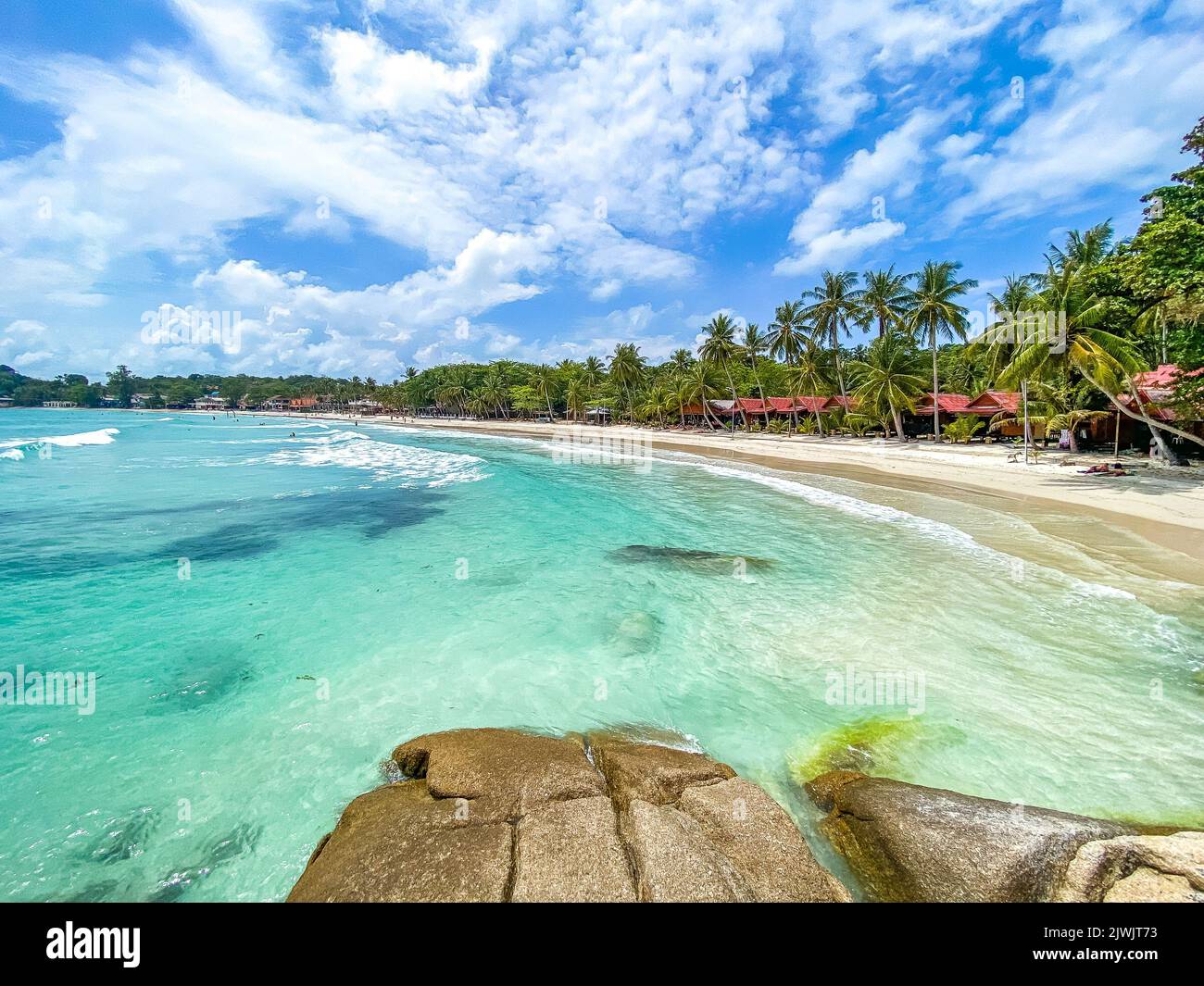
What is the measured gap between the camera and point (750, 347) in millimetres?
53719

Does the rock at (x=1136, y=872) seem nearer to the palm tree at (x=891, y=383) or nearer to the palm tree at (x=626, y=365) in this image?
the palm tree at (x=891, y=383)

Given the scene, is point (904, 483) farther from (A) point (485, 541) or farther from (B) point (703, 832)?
(B) point (703, 832)

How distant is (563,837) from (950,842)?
325cm

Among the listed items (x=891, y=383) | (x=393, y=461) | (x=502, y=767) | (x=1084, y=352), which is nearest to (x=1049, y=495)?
(x=1084, y=352)

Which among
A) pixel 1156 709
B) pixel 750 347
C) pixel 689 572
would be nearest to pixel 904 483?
pixel 689 572

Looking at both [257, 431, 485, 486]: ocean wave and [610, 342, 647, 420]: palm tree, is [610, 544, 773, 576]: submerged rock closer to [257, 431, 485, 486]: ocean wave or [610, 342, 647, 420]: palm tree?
[257, 431, 485, 486]: ocean wave

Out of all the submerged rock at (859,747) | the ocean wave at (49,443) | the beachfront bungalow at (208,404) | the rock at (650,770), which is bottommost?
the submerged rock at (859,747)

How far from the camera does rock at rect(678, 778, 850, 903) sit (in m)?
3.53

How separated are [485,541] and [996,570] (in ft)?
48.0

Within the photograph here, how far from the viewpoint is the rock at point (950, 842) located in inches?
143

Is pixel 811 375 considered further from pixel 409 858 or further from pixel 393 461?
pixel 409 858

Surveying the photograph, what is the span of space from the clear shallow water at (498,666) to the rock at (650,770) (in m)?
0.96

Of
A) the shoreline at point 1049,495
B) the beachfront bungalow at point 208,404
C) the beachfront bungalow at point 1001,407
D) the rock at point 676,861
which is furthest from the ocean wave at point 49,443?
the beachfront bungalow at point 208,404

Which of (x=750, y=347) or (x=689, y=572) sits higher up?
(x=750, y=347)
